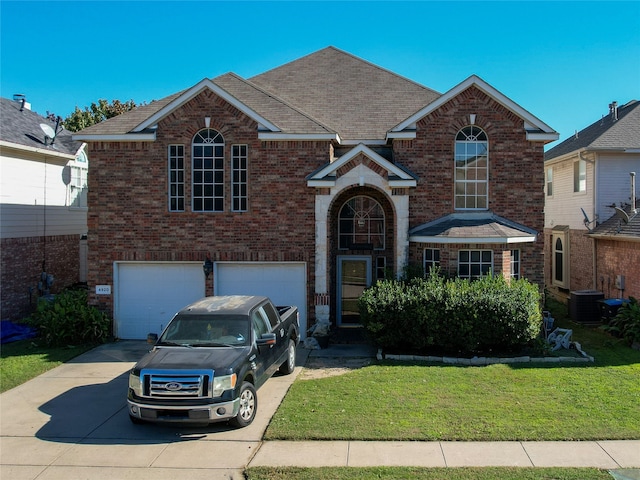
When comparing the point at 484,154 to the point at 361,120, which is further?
the point at 361,120

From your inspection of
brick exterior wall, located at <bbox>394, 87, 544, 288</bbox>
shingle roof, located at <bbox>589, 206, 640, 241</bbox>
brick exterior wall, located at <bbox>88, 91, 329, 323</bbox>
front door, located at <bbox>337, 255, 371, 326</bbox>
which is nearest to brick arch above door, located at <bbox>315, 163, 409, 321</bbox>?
brick exterior wall, located at <bbox>88, 91, 329, 323</bbox>

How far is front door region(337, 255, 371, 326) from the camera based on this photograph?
1430 cm

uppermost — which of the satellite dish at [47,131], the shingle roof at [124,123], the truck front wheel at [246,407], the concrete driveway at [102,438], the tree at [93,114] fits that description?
the tree at [93,114]

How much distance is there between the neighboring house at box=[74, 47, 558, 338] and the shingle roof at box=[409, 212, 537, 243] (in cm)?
6

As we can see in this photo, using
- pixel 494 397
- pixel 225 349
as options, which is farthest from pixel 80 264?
pixel 494 397

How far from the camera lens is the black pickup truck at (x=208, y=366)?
707 cm

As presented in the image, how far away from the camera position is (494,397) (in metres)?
8.41

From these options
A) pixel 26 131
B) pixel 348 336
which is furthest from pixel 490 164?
pixel 26 131

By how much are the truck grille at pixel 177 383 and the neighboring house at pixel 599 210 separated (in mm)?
12123

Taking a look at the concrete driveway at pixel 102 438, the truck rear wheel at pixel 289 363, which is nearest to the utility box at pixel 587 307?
the truck rear wheel at pixel 289 363

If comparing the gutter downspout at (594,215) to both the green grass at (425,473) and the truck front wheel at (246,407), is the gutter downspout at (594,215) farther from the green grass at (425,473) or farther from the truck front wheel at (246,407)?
the truck front wheel at (246,407)

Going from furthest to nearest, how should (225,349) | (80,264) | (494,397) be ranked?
(80,264) → (494,397) → (225,349)

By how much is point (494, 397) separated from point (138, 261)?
937 centimetres

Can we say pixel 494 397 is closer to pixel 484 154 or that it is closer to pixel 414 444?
pixel 414 444
